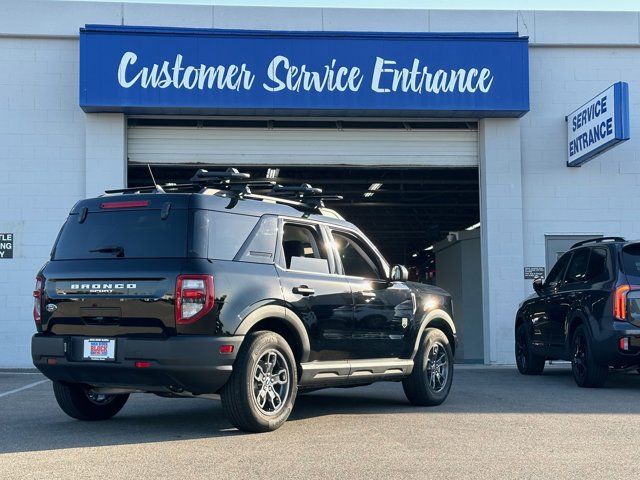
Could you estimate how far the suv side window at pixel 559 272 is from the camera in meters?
12.5

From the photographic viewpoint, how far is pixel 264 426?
700cm

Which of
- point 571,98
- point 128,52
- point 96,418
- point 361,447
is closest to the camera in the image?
point 361,447

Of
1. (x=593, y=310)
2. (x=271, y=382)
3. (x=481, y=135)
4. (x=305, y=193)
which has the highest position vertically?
(x=481, y=135)

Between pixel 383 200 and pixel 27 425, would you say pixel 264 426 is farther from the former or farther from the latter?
pixel 383 200

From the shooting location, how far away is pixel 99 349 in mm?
6957

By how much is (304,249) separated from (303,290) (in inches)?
21.5

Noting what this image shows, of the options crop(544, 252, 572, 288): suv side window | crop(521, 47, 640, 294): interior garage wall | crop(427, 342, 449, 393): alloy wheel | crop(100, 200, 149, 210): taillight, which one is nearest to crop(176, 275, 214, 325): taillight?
crop(100, 200, 149, 210): taillight

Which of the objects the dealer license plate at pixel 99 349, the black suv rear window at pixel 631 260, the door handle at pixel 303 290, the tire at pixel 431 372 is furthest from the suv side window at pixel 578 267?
the dealer license plate at pixel 99 349

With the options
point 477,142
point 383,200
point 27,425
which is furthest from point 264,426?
point 383,200

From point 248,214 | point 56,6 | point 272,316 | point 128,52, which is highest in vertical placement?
point 56,6

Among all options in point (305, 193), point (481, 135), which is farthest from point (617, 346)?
point (481, 135)

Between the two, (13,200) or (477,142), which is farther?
(477,142)

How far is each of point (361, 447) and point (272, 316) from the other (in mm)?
1337

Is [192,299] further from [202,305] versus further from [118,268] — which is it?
[118,268]
